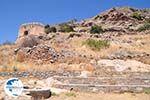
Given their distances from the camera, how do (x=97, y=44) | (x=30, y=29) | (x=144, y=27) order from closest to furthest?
(x=97, y=44)
(x=30, y=29)
(x=144, y=27)

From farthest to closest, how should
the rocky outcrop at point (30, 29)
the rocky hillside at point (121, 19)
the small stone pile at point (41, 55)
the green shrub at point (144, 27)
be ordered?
the rocky hillside at point (121, 19) < the green shrub at point (144, 27) < the rocky outcrop at point (30, 29) < the small stone pile at point (41, 55)

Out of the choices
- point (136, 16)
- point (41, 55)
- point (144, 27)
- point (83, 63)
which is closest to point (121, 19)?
point (136, 16)

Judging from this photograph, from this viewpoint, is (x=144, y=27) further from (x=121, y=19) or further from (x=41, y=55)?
→ (x=41, y=55)

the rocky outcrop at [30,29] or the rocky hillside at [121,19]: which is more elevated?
Answer: the rocky hillside at [121,19]

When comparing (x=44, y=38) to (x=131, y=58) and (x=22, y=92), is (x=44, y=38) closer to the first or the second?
(x=131, y=58)

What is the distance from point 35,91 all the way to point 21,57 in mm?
9208

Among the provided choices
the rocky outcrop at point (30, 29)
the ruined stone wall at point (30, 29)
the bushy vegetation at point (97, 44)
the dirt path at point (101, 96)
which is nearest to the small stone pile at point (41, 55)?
the bushy vegetation at point (97, 44)

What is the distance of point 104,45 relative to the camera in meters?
29.4

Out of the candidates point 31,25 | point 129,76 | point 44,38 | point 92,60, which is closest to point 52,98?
point 129,76

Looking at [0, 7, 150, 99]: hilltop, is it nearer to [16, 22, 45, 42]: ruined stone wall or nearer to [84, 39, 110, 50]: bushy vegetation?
[84, 39, 110, 50]: bushy vegetation

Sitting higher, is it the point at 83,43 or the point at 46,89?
the point at 83,43

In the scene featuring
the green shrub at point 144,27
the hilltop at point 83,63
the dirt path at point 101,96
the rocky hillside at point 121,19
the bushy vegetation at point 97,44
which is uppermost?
the rocky hillside at point 121,19

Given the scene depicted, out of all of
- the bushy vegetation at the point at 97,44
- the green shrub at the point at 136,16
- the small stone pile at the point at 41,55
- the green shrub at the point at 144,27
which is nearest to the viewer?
the small stone pile at the point at 41,55

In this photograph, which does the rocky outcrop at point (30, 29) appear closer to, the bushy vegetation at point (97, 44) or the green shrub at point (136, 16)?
the bushy vegetation at point (97, 44)
